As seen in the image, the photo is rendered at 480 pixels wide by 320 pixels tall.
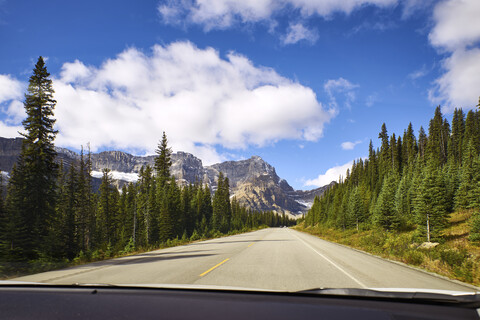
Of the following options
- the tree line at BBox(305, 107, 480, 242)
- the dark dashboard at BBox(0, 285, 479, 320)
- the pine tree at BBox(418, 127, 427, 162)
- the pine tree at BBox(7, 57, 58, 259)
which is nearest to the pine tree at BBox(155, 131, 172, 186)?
the pine tree at BBox(7, 57, 58, 259)

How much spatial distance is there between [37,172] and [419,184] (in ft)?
164

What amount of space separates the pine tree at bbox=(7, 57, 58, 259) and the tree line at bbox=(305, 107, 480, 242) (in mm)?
34313

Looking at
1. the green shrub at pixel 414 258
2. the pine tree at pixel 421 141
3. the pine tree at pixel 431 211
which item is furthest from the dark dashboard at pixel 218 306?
the pine tree at pixel 421 141

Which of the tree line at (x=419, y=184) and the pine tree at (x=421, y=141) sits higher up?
the pine tree at (x=421, y=141)

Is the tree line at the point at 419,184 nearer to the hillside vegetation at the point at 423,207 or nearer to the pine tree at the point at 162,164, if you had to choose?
the hillside vegetation at the point at 423,207

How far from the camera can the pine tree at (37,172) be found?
20312mm

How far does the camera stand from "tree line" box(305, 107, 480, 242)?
26797 millimetres

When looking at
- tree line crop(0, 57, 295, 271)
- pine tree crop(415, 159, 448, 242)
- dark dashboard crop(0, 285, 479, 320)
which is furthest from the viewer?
pine tree crop(415, 159, 448, 242)

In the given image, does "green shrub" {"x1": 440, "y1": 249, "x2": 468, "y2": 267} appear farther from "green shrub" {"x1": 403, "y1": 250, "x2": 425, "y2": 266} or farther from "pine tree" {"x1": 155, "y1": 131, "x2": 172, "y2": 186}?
"pine tree" {"x1": 155, "y1": 131, "x2": 172, "y2": 186}

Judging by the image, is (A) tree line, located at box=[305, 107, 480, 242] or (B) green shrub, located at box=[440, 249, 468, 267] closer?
(B) green shrub, located at box=[440, 249, 468, 267]

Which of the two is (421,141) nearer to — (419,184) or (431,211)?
(419,184)

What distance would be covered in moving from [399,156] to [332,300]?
315 feet

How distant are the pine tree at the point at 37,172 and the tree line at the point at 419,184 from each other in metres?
34.3

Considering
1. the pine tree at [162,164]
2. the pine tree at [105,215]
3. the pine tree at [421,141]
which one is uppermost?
the pine tree at [421,141]
